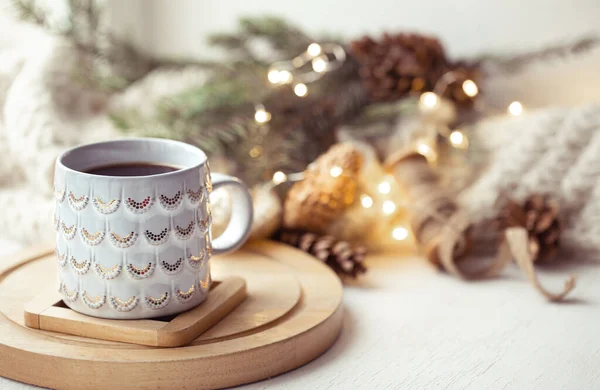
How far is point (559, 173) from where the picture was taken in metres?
0.85

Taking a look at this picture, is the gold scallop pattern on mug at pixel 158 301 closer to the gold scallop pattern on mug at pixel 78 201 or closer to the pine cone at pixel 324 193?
the gold scallop pattern on mug at pixel 78 201

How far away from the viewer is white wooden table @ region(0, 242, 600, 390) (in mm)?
583

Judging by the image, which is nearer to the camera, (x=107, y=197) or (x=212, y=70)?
(x=107, y=197)

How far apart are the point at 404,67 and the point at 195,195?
1.57 feet

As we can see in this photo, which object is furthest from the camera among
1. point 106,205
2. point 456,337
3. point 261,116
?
point 261,116

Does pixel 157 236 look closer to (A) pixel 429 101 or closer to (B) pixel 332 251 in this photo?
(B) pixel 332 251

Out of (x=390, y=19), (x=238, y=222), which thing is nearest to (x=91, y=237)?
(x=238, y=222)

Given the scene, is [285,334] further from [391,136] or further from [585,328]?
[391,136]

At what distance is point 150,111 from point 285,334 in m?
0.52

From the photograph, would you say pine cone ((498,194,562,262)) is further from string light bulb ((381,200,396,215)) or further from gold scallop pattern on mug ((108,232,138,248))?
gold scallop pattern on mug ((108,232,138,248))

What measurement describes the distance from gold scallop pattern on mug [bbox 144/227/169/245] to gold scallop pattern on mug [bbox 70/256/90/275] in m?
0.05

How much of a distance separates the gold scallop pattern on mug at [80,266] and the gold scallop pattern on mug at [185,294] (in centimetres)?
7

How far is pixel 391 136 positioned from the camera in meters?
0.95

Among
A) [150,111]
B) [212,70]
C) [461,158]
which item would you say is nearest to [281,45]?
[212,70]
